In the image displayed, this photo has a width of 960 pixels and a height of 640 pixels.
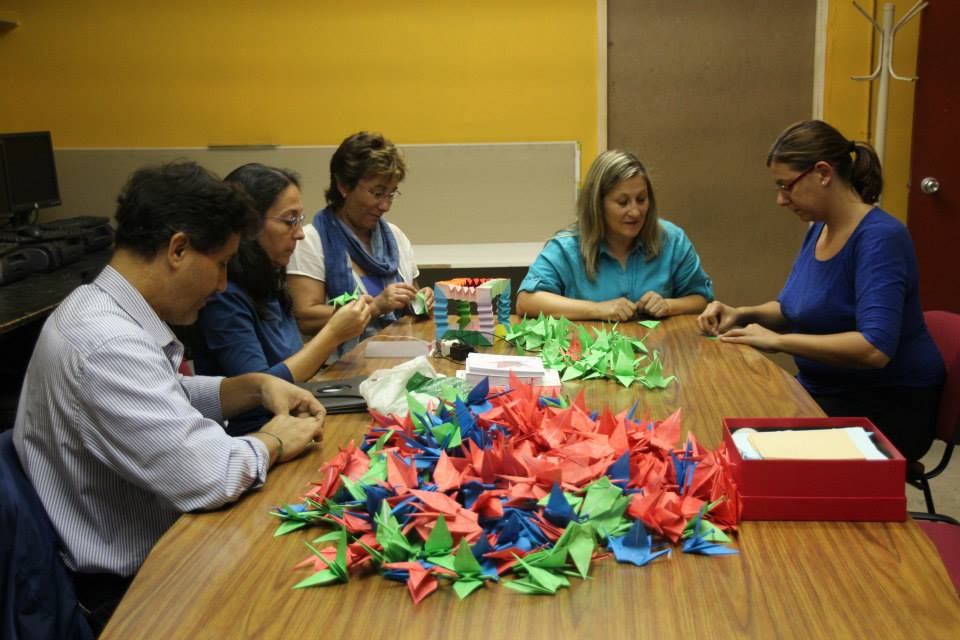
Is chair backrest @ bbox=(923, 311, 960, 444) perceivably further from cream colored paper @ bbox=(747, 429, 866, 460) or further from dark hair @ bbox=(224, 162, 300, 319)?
dark hair @ bbox=(224, 162, 300, 319)

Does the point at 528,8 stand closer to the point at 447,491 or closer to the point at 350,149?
the point at 350,149

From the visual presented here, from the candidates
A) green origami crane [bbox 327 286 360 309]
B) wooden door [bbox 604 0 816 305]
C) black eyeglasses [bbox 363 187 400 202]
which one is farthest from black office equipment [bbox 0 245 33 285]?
wooden door [bbox 604 0 816 305]

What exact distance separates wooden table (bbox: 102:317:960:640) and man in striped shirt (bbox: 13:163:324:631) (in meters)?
0.12

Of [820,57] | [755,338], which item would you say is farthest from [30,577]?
[820,57]

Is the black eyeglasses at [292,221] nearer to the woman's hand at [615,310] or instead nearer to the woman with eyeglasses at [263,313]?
the woman with eyeglasses at [263,313]

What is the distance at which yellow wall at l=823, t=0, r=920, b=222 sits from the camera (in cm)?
461

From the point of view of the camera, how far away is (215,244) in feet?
5.27

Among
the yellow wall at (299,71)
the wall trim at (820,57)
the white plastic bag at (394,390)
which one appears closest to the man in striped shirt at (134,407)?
Answer: the white plastic bag at (394,390)

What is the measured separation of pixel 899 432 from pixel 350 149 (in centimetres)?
204

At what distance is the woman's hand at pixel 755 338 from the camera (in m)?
2.50

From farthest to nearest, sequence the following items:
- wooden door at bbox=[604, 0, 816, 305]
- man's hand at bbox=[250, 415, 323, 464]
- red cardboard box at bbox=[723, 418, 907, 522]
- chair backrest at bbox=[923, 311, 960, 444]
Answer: wooden door at bbox=[604, 0, 816, 305] < chair backrest at bbox=[923, 311, 960, 444] < man's hand at bbox=[250, 415, 323, 464] < red cardboard box at bbox=[723, 418, 907, 522]

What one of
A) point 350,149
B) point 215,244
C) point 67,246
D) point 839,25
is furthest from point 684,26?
point 215,244

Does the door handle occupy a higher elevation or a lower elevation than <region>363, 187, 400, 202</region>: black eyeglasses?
lower

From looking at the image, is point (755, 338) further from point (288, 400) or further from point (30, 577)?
point (30, 577)
